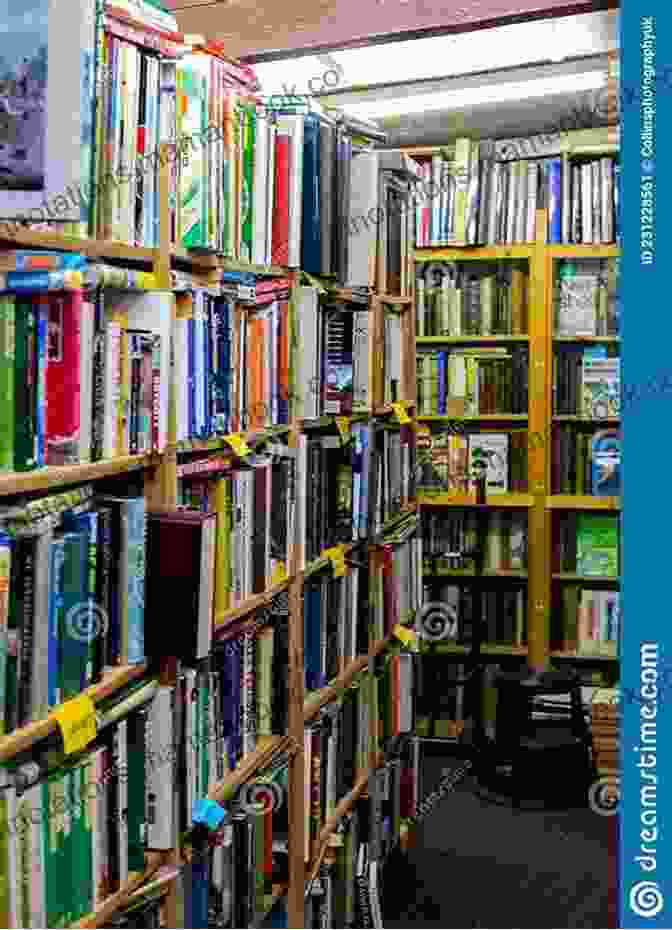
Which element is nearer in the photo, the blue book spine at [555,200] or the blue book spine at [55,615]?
the blue book spine at [55,615]

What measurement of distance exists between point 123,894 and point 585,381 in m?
3.52

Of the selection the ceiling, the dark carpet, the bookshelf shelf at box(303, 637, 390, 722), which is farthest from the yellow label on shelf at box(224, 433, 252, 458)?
the dark carpet

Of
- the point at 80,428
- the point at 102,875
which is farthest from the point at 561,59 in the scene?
the point at 102,875

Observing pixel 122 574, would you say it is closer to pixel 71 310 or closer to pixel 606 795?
pixel 71 310

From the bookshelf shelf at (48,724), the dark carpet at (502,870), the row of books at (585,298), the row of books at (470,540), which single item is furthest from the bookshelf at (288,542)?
the row of books at (585,298)

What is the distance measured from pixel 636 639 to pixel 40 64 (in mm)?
1001

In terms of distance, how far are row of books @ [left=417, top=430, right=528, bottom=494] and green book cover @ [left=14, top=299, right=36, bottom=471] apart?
3.53 m

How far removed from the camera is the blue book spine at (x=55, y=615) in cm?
154

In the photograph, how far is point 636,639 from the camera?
77 centimetres

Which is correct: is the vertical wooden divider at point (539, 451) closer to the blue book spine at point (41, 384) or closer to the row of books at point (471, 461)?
the row of books at point (471, 461)

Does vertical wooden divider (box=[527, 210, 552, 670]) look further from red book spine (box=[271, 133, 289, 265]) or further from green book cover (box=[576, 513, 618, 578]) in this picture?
red book spine (box=[271, 133, 289, 265])

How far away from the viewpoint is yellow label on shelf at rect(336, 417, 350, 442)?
294 centimetres

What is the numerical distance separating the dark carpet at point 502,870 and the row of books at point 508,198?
7.89 feet

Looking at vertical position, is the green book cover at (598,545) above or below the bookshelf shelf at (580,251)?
below
